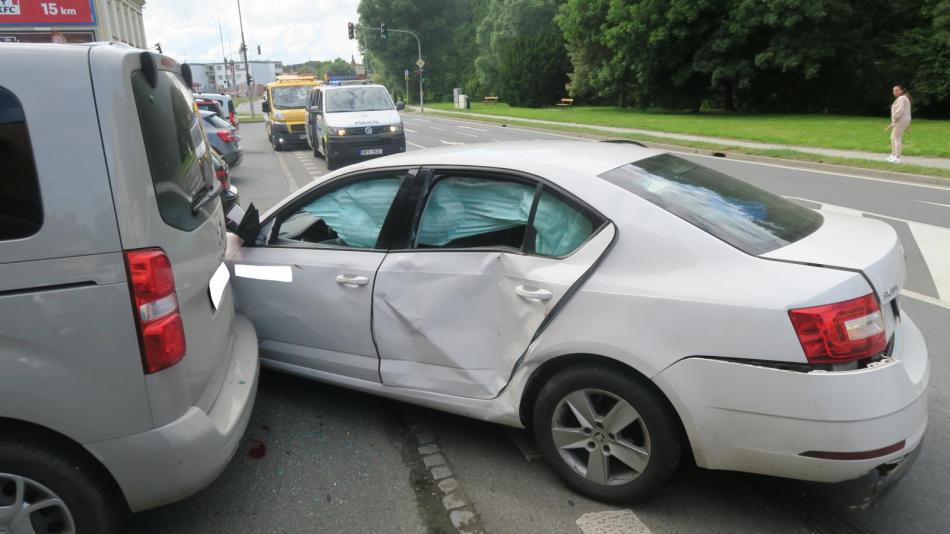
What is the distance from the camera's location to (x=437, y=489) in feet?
9.71

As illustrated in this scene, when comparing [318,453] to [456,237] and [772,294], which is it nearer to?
[456,237]

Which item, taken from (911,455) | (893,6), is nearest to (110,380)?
(911,455)

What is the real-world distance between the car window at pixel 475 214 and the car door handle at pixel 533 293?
24 centimetres

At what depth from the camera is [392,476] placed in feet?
10.1

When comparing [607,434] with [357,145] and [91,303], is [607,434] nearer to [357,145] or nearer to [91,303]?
[91,303]

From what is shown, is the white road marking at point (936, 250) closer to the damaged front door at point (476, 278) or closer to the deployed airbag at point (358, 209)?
the damaged front door at point (476, 278)

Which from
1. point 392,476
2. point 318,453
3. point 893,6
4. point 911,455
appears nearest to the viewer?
point 911,455

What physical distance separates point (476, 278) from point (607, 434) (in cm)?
87

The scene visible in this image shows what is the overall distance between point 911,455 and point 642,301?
1.10 meters

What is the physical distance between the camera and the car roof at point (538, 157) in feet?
9.89

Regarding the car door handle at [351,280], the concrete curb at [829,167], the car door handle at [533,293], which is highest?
the car door handle at [533,293]

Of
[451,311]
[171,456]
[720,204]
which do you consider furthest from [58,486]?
[720,204]

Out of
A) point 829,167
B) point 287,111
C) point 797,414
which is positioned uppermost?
point 287,111

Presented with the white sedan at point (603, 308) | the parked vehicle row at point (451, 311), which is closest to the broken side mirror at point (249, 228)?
the white sedan at point (603, 308)
